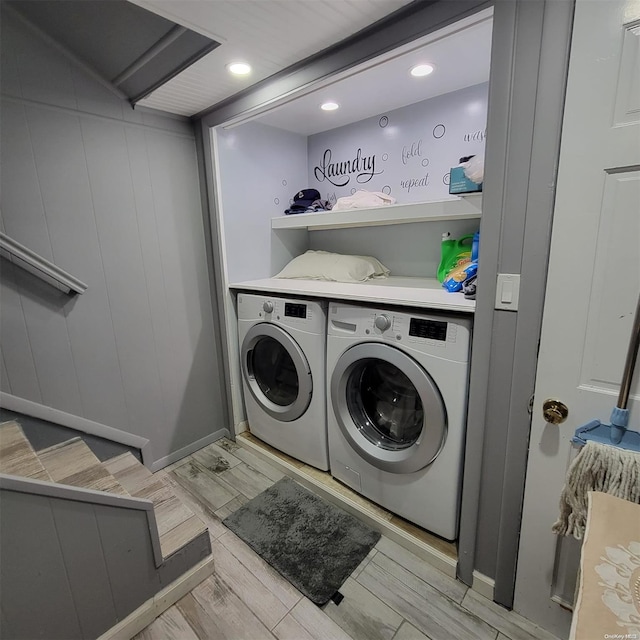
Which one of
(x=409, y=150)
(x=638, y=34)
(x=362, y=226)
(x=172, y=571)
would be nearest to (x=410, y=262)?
(x=362, y=226)

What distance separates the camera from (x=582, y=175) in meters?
0.89

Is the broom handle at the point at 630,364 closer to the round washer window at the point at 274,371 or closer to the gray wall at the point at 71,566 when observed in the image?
the round washer window at the point at 274,371

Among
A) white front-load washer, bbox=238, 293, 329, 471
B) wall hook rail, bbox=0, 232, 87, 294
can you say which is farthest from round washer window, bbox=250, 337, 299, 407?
wall hook rail, bbox=0, 232, 87, 294

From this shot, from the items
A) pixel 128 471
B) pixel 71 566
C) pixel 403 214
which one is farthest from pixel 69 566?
pixel 403 214

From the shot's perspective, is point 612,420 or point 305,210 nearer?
point 612,420

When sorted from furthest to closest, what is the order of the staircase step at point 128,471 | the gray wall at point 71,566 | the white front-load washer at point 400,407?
1. the staircase step at point 128,471
2. the white front-load washer at point 400,407
3. the gray wall at point 71,566

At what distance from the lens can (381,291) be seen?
5.18 feet

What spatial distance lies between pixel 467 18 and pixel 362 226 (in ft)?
4.09

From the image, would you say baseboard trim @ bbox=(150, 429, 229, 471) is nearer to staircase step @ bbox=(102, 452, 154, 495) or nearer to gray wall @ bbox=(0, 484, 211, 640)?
staircase step @ bbox=(102, 452, 154, 495)

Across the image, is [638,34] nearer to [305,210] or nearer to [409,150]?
[409,150]

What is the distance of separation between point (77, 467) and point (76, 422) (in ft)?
0.93

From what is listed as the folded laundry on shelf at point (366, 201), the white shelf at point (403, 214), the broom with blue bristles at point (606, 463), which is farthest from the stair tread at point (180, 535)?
the folded laundry on shelf at point (366, 201)

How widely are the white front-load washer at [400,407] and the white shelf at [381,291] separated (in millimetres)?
56

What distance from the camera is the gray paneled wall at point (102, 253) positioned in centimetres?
144
